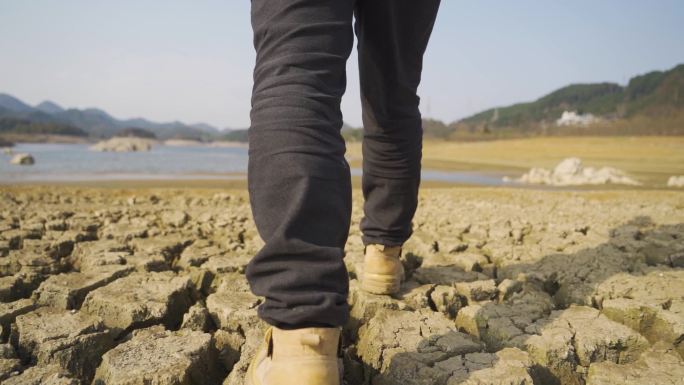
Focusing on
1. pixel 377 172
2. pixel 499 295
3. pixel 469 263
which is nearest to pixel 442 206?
pixel 469 263

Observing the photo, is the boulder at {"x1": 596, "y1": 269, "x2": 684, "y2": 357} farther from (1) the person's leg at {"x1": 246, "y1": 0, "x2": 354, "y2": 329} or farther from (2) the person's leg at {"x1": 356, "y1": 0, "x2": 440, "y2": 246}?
(1) the person's leg at {"x1": 246, "y1": 0, "x2": 354, "y2": 329}

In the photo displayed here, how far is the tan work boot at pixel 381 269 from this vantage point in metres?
1.27

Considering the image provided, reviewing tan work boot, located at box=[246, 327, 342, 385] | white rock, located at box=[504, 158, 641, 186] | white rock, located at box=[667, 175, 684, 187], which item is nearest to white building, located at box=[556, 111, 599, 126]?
white rock, located at box=[504, 158, 641, 186]

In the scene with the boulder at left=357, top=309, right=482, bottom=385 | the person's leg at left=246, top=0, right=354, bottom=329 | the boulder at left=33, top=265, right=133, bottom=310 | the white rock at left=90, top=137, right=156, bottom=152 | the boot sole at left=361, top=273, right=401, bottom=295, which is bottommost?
the boulder at left=357, top=309, right=482, bottom=385

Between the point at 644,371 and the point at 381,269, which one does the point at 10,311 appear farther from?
the point at 644,371

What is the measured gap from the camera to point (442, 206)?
353cm

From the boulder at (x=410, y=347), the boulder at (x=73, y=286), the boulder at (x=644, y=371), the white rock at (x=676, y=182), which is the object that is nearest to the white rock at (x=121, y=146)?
the white rock at (x=676, y=182)

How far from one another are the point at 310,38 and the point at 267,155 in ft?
0.62

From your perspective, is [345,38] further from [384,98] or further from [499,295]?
[499,295]

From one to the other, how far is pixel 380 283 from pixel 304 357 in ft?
2.16

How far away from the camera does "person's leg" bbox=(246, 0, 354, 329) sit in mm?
652

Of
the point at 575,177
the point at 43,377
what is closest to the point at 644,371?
the point at 43,377

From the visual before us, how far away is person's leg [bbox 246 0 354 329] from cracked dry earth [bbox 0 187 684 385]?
365mm

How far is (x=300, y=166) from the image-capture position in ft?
2.17
